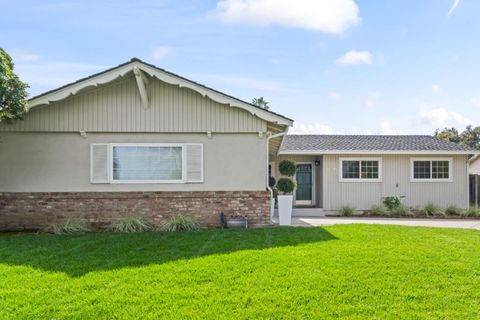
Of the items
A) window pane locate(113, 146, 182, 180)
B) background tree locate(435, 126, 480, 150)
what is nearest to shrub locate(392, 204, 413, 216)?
window pane locate(113, 146, 182, 180)

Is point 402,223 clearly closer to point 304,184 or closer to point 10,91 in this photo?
point 304,184

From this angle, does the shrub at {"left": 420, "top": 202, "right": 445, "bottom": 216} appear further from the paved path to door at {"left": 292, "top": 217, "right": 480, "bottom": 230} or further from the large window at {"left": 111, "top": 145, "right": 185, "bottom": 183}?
the large window at {"left": 111, "top": 145, "right": 185, "bottom": 183}

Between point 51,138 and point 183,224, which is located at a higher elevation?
point 51,138

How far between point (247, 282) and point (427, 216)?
12189 millimetres

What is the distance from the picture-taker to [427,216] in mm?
14617

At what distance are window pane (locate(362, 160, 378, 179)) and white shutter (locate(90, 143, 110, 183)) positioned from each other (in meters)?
10.8

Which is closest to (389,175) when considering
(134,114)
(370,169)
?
(370,169)

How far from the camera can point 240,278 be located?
5223 millimetres

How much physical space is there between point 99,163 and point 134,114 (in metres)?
1.73

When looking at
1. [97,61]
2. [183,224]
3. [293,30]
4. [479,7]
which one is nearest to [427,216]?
[479,7]

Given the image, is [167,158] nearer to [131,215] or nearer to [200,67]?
[131,215]

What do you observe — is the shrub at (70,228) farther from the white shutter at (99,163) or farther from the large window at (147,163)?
the large window at (147,163)

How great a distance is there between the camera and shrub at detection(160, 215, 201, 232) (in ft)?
32.2

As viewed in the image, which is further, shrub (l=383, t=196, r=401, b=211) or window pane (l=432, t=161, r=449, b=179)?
window pane (l=432, t=161, r=449, b=179)
